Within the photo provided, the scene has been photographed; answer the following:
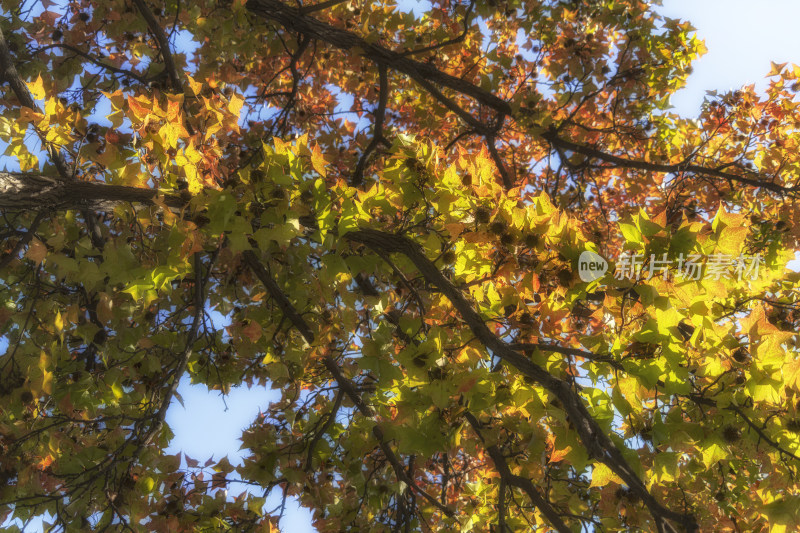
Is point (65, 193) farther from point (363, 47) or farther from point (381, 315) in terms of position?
point (363, 47)

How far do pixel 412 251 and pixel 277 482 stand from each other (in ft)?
5.28

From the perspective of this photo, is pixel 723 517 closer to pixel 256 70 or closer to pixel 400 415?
pixel 400 415

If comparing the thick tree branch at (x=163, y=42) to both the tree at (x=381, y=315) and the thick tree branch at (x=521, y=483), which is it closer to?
the tree at (x=381, y=315)

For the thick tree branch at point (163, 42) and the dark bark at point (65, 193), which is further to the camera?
the thick tree branch at point (163, 42)

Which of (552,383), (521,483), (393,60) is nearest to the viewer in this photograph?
(552,383)

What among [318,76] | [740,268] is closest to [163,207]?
[740,268]

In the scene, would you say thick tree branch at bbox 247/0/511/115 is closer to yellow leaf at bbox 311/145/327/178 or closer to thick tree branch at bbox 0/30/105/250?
thick tree branch at bbox 0/30/105/250

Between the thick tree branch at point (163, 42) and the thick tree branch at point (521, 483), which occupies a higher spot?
the thick tree branch at point (163, 42)

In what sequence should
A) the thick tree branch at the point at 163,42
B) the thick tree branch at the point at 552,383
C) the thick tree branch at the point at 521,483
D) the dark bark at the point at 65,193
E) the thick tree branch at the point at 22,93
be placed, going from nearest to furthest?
the thick tree branch at the point at 552,383, the dark bark at the point at 65,193, the thick tree branch at the point at 521,483, the thick tree branch at the point at 22,93, the thick tree branch at the point at 163,42

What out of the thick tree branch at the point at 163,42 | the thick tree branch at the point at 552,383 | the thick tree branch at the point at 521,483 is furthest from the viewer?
the thick tree branch at the point at 163,42

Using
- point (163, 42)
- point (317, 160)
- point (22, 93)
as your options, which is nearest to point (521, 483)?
point (317, 160)

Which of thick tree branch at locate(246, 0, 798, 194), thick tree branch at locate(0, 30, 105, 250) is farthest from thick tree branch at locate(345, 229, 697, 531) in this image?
thick tree branch at locate(246, 0, 798, 194)

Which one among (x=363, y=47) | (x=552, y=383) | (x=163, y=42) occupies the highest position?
(x=363, y=47)

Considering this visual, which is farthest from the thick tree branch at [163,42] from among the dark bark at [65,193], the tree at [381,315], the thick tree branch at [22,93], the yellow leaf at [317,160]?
the yellow leaf at [317,160]
